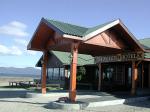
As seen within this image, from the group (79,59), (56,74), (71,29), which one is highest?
(71,29)

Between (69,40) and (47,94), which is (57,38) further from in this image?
(47,94)

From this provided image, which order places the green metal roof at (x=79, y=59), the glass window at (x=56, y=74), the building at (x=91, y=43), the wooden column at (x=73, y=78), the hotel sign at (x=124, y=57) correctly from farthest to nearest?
the glass window at (x=56, y=74)
the green metal roof at (x=79, y=59)
the hotel sign at (x=124, y=57)
the building at (x=91, y=43)
the wooden column at (x=73, y=78)

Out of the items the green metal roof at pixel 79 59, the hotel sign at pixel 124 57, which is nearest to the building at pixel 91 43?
the hotel sign at pixel 124 57

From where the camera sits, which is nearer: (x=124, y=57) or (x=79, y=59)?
(x=124, y=57)

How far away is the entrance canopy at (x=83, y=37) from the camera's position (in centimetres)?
1602

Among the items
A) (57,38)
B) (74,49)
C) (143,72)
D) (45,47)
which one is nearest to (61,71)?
(143,72)

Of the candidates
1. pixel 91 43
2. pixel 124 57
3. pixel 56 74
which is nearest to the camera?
pixel 91 43

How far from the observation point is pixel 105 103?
16531 millimetres

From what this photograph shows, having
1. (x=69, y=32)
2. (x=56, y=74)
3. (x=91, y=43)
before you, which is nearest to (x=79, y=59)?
(x=56, y=74)

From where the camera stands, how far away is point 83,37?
51.8 feet

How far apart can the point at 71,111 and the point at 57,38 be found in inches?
232

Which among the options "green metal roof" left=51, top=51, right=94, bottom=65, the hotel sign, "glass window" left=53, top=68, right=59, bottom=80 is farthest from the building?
"glass window" left=53, top=68, right=59, bottom=80

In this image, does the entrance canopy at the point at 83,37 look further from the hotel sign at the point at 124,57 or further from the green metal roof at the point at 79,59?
the green metal roof at the point at 79,59

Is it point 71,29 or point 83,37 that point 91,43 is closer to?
point 83,37
